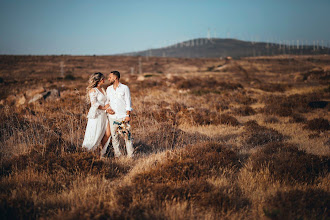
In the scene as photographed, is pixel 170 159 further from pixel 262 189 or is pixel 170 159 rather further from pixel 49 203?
pixel 49 203

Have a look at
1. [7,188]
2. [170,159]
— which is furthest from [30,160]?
[170,159]

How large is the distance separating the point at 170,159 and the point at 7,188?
267 cm

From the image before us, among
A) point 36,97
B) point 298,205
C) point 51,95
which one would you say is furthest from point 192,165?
point 51,95

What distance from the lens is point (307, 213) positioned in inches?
110

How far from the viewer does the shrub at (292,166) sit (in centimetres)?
371

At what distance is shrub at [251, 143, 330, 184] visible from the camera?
3.71 metres

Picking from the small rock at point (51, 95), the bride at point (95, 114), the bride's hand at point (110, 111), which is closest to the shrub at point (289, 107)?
the bride's hand at point (110, 111)

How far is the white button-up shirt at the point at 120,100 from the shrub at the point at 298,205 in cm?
323

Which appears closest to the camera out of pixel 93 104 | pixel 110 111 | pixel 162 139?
pixel 93 104

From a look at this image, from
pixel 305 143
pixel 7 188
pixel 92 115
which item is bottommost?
pixel 305 143

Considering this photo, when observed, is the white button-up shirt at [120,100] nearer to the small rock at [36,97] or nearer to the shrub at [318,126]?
the shrub at [318,126]

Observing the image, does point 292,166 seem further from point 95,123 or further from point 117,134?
point 95,123

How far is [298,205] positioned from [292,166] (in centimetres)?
122

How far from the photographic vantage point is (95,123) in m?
4.63
